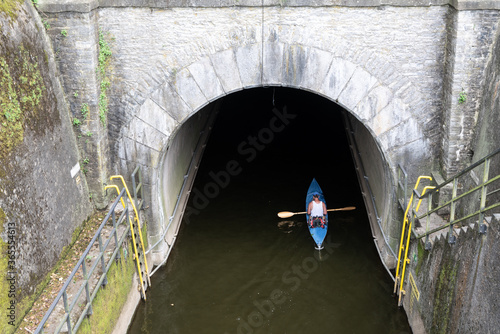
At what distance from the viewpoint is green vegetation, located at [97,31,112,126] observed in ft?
31.4

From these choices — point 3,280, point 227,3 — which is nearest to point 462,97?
point 227,3

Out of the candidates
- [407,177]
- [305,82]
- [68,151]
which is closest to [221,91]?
[305,82]

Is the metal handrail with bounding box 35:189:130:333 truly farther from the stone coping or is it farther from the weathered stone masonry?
the stone coping

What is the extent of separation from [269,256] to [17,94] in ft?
19.0

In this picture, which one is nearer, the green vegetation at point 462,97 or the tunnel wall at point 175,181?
the green vegetation at point 462,97

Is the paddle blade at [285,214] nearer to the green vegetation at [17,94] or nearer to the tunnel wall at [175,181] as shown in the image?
the tunnel wall at [175,181]

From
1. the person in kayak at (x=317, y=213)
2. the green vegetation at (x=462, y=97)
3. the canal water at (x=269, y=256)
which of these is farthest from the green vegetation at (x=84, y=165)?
the green vegetation at (x=462, y=97)

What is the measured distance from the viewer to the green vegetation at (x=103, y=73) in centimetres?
957

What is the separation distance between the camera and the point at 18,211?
25.0 feet

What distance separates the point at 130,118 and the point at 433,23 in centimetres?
513

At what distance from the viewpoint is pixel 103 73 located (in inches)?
383

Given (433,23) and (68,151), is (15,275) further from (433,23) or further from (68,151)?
(433,23)

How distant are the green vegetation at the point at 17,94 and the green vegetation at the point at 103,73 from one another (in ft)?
3.71

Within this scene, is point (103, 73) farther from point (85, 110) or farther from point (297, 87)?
point (297, 87)
